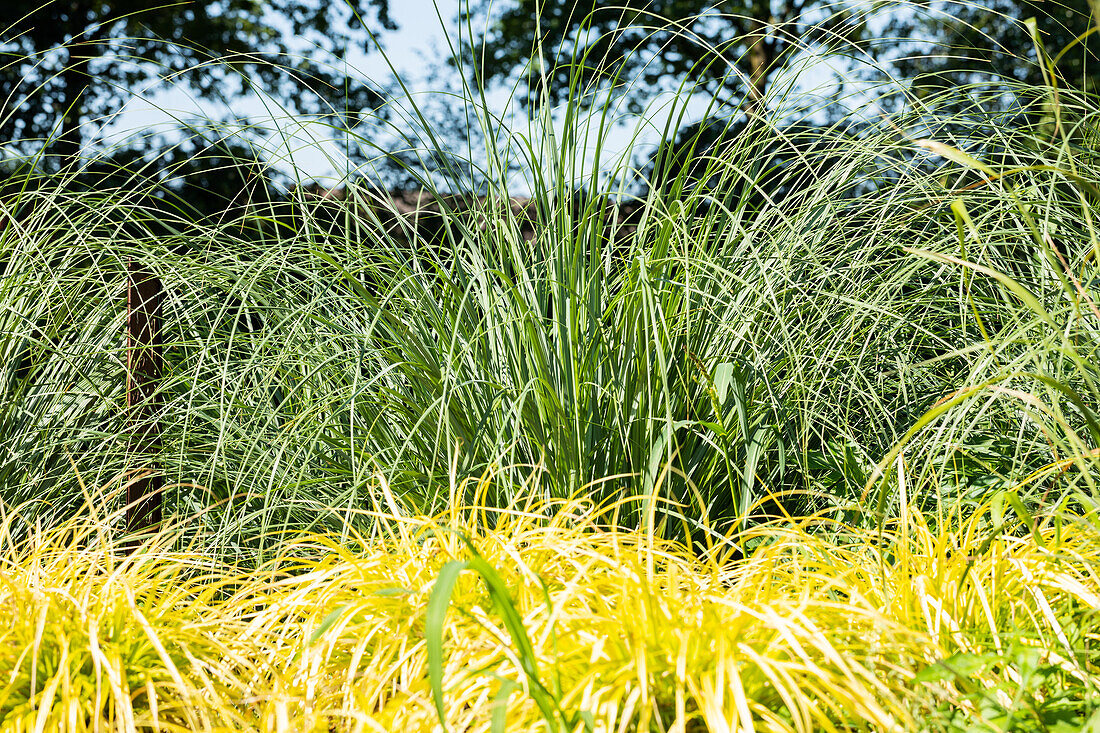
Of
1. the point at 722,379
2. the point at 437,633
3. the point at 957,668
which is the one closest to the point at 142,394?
the point at 722,379

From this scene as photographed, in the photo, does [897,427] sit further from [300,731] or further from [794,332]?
[300,731]

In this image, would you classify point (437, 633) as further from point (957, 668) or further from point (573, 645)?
point (957, 668)

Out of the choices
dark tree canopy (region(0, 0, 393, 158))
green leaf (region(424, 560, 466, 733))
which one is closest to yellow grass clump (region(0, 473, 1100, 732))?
green leaf (region(424, 560, 466, 733))

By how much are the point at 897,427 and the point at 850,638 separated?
3.70ft

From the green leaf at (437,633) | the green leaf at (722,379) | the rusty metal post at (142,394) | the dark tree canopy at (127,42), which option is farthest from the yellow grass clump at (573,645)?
the dark tree canopy at (127,42)

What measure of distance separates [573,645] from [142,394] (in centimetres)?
169

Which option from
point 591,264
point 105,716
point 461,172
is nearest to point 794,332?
point 591,264

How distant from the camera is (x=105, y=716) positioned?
130cm

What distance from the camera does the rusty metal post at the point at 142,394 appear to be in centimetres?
227

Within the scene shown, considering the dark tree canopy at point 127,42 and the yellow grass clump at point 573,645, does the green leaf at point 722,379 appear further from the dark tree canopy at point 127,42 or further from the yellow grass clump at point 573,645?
the dark tree canopy at point 127,42

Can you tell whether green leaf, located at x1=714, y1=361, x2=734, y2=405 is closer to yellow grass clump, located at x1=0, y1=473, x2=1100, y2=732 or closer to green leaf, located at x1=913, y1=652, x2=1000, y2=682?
yellow grass clump, located at x1=0, y1=473, x2=1100, y2=732

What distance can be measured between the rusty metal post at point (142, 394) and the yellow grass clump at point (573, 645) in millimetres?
717

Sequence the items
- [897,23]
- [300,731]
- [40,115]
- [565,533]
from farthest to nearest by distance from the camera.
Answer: [897,23], [40,115], [565,533], [300,731]

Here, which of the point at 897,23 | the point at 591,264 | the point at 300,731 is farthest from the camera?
the point at 897,23
